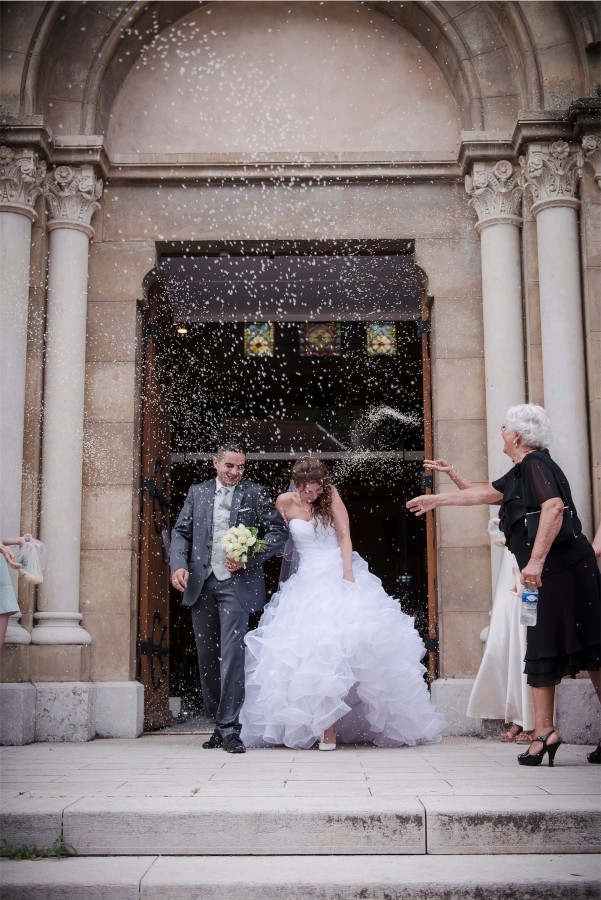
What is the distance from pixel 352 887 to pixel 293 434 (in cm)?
1289

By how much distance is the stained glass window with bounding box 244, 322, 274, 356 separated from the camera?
14.4m

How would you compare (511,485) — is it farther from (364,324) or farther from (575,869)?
(364,324)

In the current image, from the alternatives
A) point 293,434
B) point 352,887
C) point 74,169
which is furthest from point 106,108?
point 293,434

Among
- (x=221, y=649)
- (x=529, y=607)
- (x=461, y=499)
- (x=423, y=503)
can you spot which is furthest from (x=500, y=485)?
(x=221, y=649)

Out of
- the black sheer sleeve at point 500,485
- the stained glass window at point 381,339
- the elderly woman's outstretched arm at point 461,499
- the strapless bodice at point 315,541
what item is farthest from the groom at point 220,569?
the stained glass window at point 381,339

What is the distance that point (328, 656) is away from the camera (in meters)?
6.68

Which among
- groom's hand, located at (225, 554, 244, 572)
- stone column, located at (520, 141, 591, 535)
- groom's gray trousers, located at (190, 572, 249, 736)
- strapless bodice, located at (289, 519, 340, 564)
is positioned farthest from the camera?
stone column, located at (520, 141, 591, 535)

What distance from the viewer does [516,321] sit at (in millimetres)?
8109

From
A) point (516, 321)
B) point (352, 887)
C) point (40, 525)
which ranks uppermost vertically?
point (516, 321)

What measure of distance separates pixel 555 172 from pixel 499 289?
98 cm

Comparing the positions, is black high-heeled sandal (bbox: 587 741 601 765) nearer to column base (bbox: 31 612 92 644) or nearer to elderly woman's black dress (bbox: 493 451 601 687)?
elderly woman's black dress (bbox: 493 451 601 687)

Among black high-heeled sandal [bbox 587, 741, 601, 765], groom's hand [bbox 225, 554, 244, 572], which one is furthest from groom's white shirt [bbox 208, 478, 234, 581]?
black high-heeled sandal [bbox 587, 741, 601, 765]

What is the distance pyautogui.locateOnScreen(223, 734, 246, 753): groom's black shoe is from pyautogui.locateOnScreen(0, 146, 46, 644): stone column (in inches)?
81.4

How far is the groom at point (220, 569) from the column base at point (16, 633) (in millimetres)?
1375
